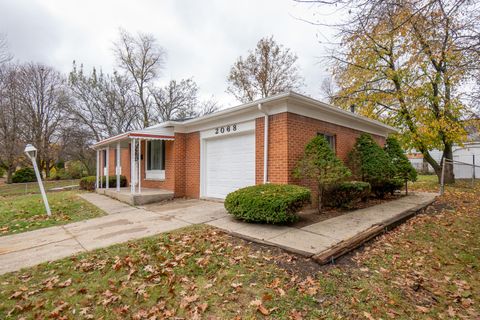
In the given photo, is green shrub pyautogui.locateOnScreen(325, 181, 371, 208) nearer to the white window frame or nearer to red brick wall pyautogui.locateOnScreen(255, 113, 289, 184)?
red brick wall pyautogui.locateOnScreen(255, 113, 289, 184)

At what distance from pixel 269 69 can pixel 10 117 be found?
24.0 m

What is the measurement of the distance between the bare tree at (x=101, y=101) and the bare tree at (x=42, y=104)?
1263 mm

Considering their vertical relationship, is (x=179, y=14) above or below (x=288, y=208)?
above

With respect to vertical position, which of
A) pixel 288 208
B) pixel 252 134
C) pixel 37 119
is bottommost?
pixel 288 208

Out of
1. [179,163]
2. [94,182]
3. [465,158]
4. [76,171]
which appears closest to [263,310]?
[179,163]

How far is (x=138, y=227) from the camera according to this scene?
562 centimetres

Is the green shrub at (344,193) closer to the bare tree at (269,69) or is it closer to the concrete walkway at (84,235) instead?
the concrete walkway at (84,235)

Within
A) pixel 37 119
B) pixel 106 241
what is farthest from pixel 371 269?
pixel 37 119

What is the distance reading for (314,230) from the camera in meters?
4.99

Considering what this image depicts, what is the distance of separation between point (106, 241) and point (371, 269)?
476 centimetres

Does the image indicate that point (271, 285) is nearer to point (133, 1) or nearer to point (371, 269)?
point (371, 269)

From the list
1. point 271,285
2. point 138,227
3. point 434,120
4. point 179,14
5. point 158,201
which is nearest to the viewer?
point 271,285

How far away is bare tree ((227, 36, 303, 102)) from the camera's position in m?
20.5

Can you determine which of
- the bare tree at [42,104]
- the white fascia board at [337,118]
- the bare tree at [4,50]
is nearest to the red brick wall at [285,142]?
the white fascia board at [337,118]
